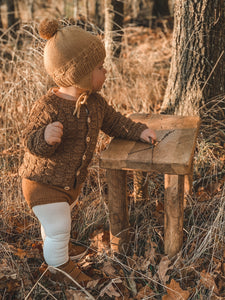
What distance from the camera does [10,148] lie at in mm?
3043

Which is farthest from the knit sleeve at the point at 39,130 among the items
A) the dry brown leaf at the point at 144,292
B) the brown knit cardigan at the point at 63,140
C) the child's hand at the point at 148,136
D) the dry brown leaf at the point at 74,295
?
the dry brown leaf at the point at 144,292

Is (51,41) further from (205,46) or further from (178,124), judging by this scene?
(205,46)

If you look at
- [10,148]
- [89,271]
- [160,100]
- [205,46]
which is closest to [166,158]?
[89,271]

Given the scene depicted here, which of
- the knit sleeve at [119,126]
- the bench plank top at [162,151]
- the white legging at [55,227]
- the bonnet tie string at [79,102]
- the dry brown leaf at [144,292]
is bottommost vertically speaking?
the dry brown leaf at [144,292]

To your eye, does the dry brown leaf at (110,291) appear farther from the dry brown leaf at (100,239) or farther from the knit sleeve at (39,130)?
the knit sleeve at (39,130)

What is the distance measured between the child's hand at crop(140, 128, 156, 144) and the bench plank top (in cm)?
3

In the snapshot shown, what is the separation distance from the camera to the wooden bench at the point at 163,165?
199 cm

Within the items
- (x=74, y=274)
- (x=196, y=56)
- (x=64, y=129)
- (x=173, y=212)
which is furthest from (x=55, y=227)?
(x=196, y=56)

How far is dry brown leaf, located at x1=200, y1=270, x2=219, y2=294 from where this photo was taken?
2107 millimetres

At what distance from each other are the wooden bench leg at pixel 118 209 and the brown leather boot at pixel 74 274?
28cm

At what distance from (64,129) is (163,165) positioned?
0.61m

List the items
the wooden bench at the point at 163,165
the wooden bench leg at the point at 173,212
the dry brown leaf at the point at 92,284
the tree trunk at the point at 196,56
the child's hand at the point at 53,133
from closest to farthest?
the child's hand at the point at 53,133, the wooden bench at the point at 163,165, the wooden bench leg at the point at 173,212, the dry brown leaf at the point at 92,284, the tree trunk at the point at 196,56

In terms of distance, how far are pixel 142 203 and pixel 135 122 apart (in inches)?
29.9

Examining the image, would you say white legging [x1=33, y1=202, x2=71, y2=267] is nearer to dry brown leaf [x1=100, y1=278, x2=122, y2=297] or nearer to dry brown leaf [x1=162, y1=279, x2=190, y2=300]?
dry brown leaf [x1=100, y1=278, x2=122, y2=297]
